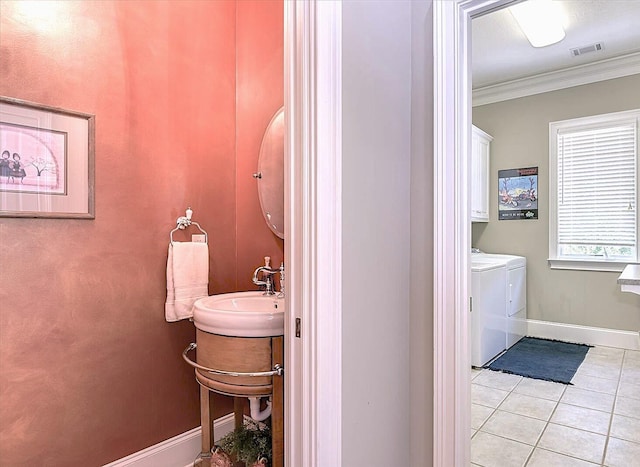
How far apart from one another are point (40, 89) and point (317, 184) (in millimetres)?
1251

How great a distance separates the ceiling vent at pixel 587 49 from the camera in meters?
3.58

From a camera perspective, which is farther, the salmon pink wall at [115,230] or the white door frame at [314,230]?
the salmon pink wall at [115,230]

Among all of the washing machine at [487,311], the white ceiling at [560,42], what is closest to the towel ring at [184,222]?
the washing machine at [487,311]

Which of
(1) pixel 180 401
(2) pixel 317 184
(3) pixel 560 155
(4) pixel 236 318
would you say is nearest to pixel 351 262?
(2) pixel 317 184

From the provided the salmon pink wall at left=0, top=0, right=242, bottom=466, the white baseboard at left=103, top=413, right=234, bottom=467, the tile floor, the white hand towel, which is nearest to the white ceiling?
the salmon pink wall at left=0, top=0, right=242, bottom=466

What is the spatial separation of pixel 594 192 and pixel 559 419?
257 centimetres

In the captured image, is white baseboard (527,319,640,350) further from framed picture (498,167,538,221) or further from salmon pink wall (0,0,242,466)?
salmon pink wall (0,0,242,466)

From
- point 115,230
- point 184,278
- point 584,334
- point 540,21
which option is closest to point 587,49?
point 540,21

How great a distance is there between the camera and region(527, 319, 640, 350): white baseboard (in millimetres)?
3895

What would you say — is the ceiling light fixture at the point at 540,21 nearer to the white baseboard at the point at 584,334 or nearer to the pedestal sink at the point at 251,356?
the white baseboard at the point at 584,334

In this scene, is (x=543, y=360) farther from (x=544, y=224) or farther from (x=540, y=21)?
(x=540, y=21)

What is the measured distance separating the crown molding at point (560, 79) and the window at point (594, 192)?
0.39 m

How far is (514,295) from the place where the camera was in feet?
13.1

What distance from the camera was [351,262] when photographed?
126cm
